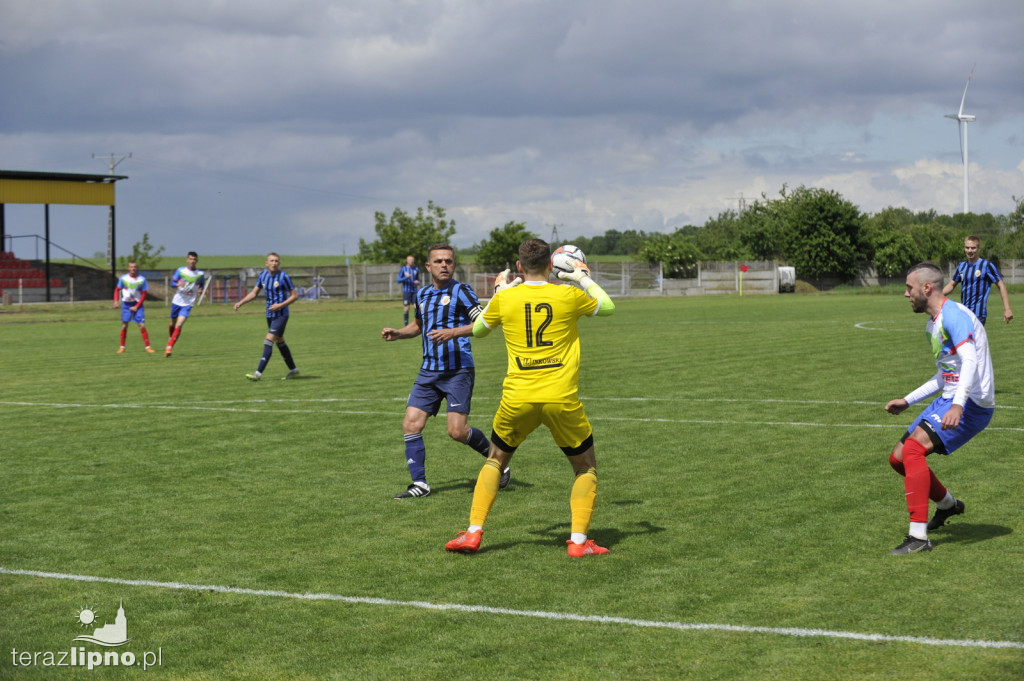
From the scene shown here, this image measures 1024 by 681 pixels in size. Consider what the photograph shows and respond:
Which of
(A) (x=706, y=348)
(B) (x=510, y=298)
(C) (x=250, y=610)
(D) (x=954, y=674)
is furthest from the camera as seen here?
(A) (x=706, y=348)

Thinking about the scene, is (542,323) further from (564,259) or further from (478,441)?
(478,441)

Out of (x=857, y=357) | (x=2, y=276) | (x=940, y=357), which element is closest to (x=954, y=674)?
(x=940, y=357)

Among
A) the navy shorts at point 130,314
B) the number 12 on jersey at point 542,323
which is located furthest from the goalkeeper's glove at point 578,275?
the navy shorts at point 130,314

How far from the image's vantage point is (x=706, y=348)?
2453 cm

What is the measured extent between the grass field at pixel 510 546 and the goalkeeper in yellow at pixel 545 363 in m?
0.33

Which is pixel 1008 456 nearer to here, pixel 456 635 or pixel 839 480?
pixel 839 480

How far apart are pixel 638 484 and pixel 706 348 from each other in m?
15.5

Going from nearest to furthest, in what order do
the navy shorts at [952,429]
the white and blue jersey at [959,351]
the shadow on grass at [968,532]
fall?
the white and blue jersey at [959,351]
the navy shorts at [952,429]
the shadow on grass at [968,532]

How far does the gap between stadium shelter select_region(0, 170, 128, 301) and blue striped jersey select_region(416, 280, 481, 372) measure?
197ft

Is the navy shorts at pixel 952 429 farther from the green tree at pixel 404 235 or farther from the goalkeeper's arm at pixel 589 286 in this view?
the green tree at pixel 404 235

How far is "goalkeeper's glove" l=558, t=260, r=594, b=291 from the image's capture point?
714 centimetres

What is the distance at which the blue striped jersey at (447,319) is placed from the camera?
9.30 meters

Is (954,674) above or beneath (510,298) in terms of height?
beneath

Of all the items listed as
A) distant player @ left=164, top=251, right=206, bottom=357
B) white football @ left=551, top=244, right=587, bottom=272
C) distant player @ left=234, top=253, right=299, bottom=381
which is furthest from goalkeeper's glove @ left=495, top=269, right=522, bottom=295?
distant player @ left=164, top=251, right=206, bottom=357
